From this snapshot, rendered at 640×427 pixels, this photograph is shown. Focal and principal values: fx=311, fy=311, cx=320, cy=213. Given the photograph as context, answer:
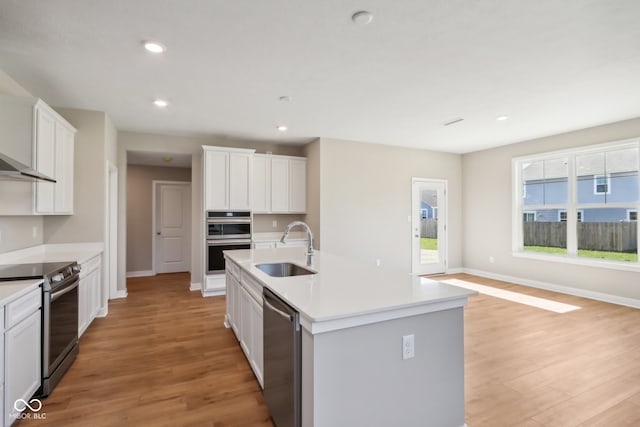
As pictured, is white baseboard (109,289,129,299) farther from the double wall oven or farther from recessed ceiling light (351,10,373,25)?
recessed ceiling light (351,10,373,25)

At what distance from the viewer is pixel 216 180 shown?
5.13m

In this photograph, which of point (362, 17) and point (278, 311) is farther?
point (362, 17)

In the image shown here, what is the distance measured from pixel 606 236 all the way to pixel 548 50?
382cm

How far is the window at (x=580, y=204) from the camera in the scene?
461 cm

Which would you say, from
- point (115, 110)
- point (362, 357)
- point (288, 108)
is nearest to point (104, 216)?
point (115, 110)

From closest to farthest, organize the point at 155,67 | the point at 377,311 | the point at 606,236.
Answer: the point at 377,311 → the point at 155,67 → the point at 606,236

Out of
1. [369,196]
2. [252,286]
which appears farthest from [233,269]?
[369,196]

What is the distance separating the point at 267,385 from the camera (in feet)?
6.42

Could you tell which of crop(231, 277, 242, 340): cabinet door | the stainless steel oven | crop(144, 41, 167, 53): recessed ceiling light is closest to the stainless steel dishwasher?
crop(231, 277, 242, 340): cabinet door

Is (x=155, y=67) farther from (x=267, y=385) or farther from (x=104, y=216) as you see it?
(x=267, y=385)

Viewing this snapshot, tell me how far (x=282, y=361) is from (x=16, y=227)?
334 cm

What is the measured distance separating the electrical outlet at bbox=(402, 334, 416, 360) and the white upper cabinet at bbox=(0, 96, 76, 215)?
3.43m

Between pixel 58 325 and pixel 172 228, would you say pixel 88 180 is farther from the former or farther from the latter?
pixel 172 228

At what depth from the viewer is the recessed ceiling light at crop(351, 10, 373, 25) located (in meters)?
2.09
